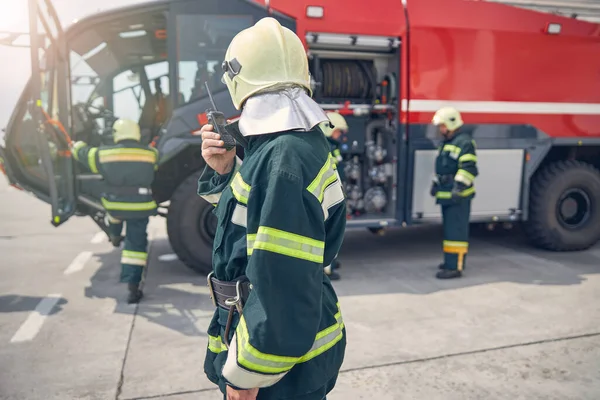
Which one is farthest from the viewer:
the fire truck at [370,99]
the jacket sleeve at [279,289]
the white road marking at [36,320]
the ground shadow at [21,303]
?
the fire truck at [370,99]

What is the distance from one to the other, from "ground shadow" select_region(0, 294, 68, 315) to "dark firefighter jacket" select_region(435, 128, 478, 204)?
3789 mm

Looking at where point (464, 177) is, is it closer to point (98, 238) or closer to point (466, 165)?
point (466, 165)

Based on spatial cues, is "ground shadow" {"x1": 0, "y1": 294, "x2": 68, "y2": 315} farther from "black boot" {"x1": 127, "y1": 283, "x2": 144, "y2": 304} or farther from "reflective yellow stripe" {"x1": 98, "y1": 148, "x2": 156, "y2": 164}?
"reflective yellow stripe" {"x1": 98, "y1": 148, "x2": 156, "y2": 164}

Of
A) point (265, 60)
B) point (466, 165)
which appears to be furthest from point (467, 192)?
point (265, 60)

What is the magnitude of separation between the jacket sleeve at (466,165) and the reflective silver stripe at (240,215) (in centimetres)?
405

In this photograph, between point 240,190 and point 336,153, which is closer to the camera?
point 240,190

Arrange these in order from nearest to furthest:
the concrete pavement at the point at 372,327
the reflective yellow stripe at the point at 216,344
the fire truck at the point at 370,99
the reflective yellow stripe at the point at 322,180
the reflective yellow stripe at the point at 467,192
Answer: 1. the reflective yellow stripe at the point at 322,180
2. the reflective yellow stripe at the point at 216,344
3. the concrete pavement at the point at 372,327
4. the fire truck at the point at 370,99
5. the reflective yellow stripe at the point at 467,192

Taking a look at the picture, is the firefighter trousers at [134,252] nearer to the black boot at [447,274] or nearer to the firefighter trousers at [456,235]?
the black boot at [447,274]

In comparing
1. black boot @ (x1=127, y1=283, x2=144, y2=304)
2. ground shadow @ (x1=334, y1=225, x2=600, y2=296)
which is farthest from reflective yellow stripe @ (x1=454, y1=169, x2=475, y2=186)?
black boot @ (x1=127, y1=283, x2=144, y2=304)

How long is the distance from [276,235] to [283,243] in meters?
0.03

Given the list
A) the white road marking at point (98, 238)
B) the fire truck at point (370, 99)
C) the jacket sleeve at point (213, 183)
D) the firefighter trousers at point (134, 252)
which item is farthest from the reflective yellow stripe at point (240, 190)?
the white road marking at point (98, 238)

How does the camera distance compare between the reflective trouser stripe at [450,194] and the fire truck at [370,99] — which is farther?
the reflective trouser stripe at [450,194]

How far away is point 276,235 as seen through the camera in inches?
49.1

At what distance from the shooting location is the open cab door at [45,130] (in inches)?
179
